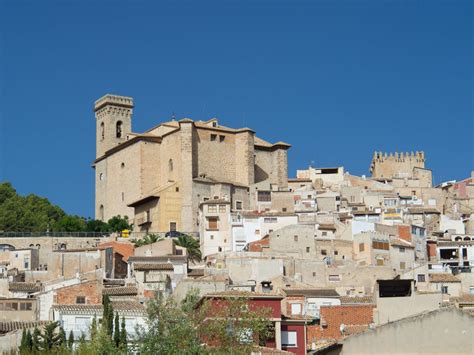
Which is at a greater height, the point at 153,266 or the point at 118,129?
the point at 118,129

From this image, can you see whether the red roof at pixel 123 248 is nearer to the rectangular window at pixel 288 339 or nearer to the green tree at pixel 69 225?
the green tree at pixel 69 225

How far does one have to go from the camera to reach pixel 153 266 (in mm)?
49594

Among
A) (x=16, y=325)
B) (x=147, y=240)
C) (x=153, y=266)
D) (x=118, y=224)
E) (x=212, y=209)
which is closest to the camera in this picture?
(x=16, y=325)

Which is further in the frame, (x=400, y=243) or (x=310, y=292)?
(x=400, y=243)

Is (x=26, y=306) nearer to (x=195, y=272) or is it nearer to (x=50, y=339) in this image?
(x=50, y=339)

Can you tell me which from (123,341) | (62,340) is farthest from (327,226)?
(123,341)

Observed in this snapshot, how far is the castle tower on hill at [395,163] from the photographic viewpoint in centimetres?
9612

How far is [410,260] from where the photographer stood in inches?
2248

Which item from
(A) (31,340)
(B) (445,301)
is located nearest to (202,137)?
(B) (445,301)

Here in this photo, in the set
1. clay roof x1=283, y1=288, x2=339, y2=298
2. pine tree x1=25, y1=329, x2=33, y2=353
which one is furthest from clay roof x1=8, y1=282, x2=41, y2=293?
pine tree x1=25, y1=329, x2=33, y2=353

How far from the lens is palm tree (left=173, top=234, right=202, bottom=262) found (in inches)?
2420

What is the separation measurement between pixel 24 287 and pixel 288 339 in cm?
1601

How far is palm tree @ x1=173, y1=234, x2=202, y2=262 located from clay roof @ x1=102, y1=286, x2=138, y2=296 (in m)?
14.7

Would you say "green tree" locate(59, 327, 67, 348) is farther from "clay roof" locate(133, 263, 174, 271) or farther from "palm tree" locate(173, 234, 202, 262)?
"palm tree" locate(173, 234, 202, 262)
